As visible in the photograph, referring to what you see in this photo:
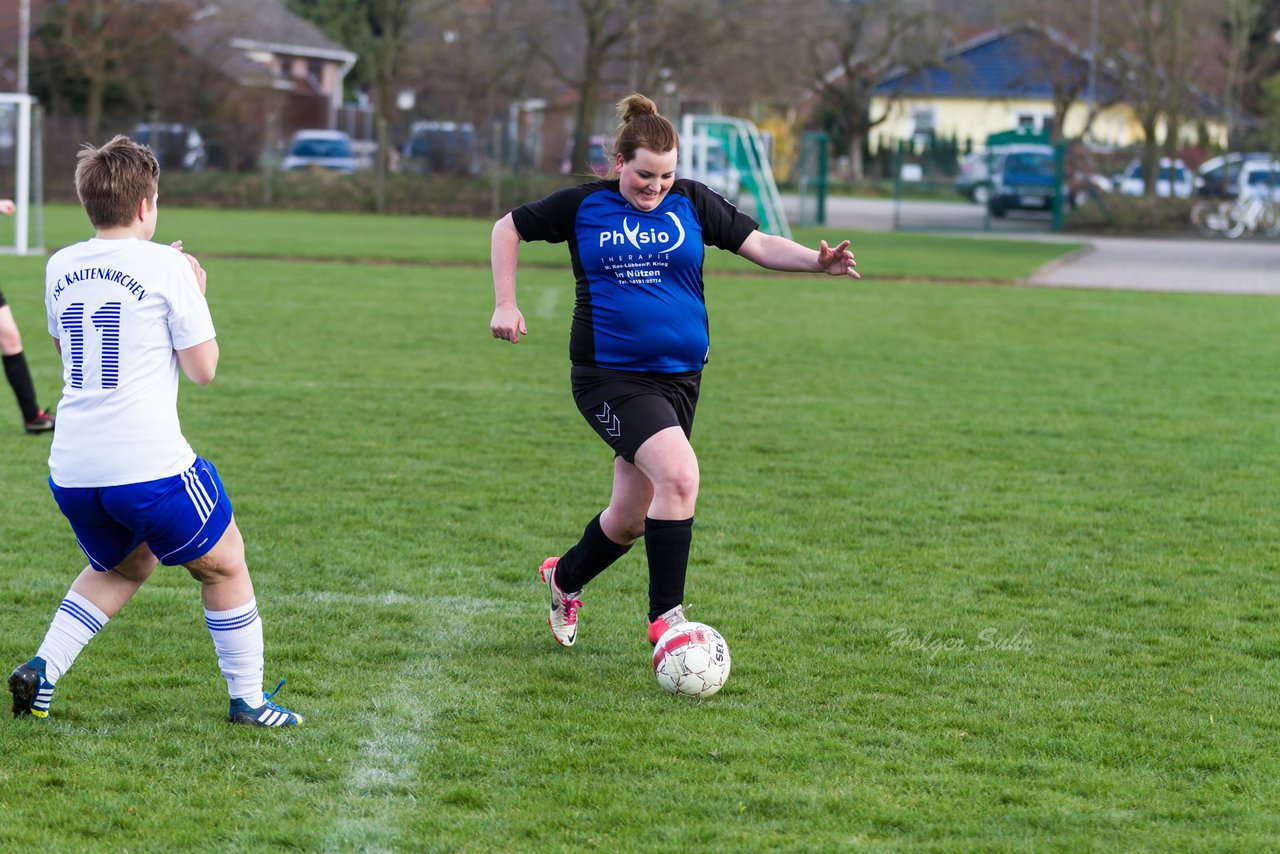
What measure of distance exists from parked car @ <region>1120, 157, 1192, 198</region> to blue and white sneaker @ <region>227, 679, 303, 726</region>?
33925 millimetres

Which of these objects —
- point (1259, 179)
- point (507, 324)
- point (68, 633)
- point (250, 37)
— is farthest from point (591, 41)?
point (68, 633)

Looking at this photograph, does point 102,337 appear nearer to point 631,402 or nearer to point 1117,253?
point 631,402

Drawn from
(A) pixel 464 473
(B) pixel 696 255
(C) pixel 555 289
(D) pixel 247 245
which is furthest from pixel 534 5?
(B) pixel 696 255

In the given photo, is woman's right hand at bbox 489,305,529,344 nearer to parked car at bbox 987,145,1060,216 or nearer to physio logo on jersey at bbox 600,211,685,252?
physio logo on jersey at bbox 600,211,685,252

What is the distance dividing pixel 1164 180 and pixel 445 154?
59.4 ft

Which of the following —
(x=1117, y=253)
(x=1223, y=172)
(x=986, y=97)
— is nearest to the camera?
(x=1117, y=253)

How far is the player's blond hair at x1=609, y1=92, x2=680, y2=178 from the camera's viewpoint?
15.2 ft

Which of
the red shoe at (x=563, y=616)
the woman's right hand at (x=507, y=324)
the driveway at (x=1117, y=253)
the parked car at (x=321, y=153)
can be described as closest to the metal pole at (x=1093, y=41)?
the driveway at (x=1117, y=253)

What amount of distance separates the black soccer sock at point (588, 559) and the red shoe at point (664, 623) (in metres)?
0.41

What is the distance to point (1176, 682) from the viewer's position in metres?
4.79

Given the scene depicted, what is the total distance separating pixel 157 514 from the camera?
3.92m

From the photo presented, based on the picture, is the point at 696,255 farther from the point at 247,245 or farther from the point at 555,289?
the point at 247,245

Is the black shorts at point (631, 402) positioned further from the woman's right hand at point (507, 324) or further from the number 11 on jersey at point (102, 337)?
the number 11 on jersey at point (102, 337)

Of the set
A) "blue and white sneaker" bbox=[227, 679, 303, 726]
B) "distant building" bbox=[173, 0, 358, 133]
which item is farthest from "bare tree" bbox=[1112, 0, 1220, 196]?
"blue and white sneaker" bbox=[227, 679, 303, 726]
